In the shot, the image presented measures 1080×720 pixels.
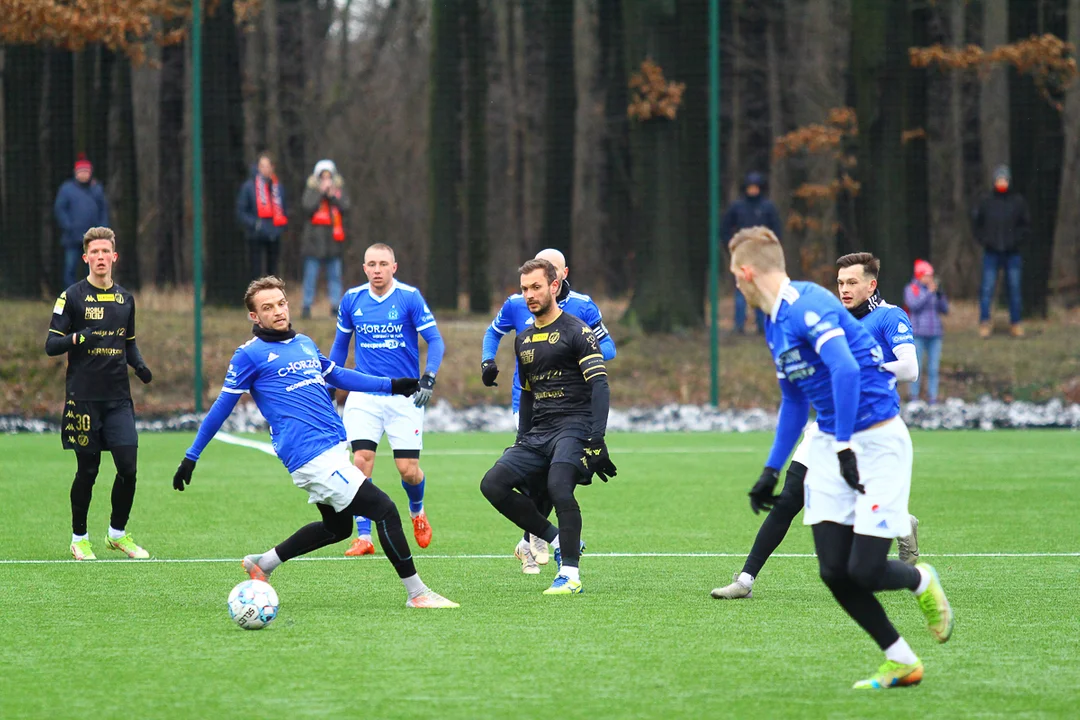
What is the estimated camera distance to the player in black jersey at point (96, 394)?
379 inches

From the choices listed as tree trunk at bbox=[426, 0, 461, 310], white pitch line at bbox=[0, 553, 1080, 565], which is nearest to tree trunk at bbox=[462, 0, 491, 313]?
tree trunk at bbox=[426, 0, 461, 310]

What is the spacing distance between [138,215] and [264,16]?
4.20 metres

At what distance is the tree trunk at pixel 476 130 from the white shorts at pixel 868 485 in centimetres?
1582

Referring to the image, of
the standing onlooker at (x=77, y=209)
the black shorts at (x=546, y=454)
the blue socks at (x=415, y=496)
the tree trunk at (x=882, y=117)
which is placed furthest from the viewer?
the tree trunk at (x=882, y=117)

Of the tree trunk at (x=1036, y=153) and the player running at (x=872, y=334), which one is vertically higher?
the tree trunk at (x=1036, y=153)

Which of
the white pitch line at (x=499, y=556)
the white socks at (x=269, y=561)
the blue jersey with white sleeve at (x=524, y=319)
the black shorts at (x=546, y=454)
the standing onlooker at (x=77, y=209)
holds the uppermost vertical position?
the standing onlooker at (x=77, y=209)

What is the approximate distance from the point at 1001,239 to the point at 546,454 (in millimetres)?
13869

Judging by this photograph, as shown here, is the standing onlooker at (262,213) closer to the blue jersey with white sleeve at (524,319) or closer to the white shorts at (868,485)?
the blue jersey with white sleeve at (524,319)

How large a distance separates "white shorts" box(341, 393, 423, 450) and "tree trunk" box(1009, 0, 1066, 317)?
518 inches

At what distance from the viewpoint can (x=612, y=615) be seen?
7.47 metres

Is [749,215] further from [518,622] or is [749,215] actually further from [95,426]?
[518,622]

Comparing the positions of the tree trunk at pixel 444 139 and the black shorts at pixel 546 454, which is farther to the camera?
the tree trunk at pixel 444 139

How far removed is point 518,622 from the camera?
7.27 metres

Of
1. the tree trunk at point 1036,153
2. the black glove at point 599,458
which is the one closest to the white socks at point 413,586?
the black glove at point 599,458
